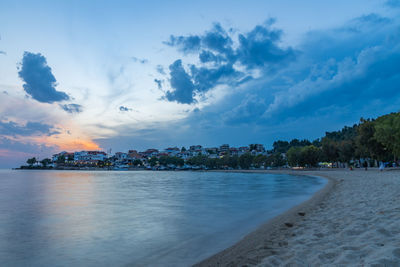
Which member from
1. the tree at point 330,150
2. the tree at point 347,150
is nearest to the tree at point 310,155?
the tree at point 330,150

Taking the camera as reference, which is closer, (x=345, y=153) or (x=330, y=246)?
(x=330, y=246)

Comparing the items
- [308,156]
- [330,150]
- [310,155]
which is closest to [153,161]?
[308,156]

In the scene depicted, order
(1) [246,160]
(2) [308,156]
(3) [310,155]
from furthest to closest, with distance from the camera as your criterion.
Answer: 1. (1) [246,160]
2. (2) [308,156]
3. (3) [310,155]

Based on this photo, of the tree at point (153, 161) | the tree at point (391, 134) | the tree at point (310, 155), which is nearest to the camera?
the tree at point (391, 134)

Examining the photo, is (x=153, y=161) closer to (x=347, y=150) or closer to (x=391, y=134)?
(x=347, y=150)

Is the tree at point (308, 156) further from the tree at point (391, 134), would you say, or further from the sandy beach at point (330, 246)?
the sandy beach at point (330, 246)

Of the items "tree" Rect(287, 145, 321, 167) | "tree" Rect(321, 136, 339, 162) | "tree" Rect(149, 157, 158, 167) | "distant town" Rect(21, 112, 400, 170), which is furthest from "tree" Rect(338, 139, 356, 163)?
"tree" Rect(149, 157, 158, 167)

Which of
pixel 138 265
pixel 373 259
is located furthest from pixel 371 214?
pixel 138 265

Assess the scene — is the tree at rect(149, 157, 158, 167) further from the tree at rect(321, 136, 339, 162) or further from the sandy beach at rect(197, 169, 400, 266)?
the sandy beach at rect(197, 169, 400, 266)

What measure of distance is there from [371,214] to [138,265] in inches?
261

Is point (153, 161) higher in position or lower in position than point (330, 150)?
lower

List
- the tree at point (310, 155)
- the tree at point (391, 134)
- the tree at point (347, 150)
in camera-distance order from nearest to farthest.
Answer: the tree at point (391, 134) → the tree at point (347, 150) → the tree at point (310, 155)

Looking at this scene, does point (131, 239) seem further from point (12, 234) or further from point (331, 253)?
point (331, 253)

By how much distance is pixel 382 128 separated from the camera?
1447 inches
